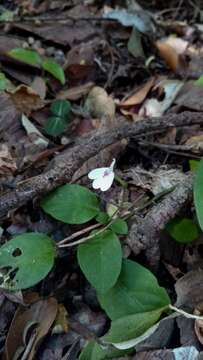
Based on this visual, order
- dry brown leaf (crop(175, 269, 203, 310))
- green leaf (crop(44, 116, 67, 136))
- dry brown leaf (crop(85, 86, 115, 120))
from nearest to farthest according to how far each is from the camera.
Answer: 1. dry brown leaf (crop(175, 269, 203, 310))
2. green leaf (crop(44, 116, 67, 136))
3. dry brown leaf (crop(85, 86, 115, 120))

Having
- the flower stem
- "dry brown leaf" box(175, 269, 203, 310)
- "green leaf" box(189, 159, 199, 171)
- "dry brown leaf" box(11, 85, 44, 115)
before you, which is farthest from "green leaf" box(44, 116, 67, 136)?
"dry brown leaf" box(175, 269, 203, 310)

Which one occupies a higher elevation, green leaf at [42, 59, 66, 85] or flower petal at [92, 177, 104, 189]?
green leaf at [42, 59, 66, 85]

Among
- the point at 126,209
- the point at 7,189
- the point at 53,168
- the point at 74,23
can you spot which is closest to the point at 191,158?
the point at 126,209

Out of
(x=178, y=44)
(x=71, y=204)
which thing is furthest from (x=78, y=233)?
(x=178, y=44)

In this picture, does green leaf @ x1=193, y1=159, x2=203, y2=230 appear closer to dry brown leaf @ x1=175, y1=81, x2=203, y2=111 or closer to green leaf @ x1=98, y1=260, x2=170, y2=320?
green leaf @ x1=98, y1=260, x2=170, y2=320

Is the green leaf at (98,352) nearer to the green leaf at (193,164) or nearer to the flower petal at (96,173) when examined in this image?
the flower petal at (96,173)

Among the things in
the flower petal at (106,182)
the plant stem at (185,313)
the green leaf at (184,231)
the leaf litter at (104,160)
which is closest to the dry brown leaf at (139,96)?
the leaf litter at (104,160)

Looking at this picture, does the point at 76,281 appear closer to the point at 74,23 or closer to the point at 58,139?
the point at 58,139
